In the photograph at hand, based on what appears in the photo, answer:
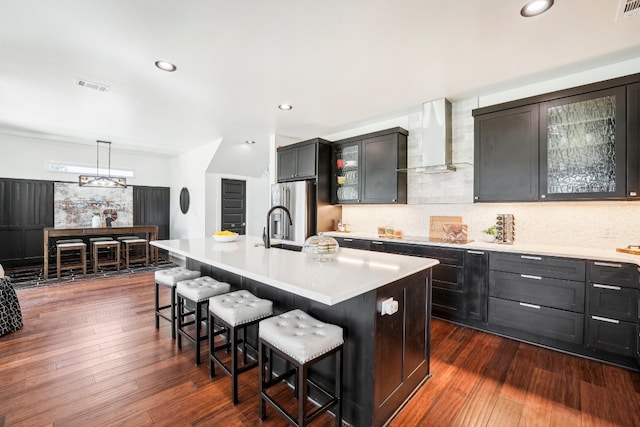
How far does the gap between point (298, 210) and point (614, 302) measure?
3.78 metres

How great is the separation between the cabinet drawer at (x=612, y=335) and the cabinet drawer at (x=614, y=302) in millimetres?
52

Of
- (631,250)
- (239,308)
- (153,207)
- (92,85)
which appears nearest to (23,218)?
(153,207)

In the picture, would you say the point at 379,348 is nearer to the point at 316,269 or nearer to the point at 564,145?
the point at 316,269

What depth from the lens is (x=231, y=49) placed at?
2537 mm

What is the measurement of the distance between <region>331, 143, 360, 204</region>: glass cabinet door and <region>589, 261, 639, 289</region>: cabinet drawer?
2817 millimetres

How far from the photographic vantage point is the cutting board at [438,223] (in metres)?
3.82

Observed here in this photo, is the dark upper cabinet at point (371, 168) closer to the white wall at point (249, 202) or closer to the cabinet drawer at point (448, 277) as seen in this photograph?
the cabinet drawer at point (448, 277)

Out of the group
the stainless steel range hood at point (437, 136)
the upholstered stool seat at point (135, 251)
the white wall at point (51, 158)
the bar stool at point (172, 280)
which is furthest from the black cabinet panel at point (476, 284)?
the white wall at point (51, 158)

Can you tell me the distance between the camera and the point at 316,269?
6.14ft

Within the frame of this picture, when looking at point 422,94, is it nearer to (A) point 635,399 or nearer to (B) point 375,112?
(B) point 375,112

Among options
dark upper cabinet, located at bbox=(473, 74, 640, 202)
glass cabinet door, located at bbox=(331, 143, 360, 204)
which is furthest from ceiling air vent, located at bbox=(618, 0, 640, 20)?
glass cabinet door, located at bbox=(331, 143, 360, 204)

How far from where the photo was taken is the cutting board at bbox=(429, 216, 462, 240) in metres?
3.82

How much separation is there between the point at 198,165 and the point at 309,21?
556 cm

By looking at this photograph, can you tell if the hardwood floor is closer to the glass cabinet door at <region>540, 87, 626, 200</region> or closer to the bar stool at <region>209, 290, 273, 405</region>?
the bar stool at <region>209, 290, 273, 405</region>
